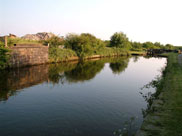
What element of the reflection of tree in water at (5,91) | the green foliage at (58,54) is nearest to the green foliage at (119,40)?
the green foliage at (58,54)

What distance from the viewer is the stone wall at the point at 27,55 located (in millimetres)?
23181

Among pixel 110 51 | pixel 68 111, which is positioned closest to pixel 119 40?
pixel 110 51

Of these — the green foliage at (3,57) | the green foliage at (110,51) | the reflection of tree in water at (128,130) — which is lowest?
the reflection of tree in water at (128,130)

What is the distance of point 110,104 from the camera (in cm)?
1023

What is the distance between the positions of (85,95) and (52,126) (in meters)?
4.94

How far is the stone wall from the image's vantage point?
23.2 m

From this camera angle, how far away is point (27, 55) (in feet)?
84.9

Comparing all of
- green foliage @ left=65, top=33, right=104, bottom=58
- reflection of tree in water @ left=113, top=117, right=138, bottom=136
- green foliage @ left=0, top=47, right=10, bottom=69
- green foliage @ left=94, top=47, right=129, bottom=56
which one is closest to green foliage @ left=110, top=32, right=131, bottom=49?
green foliage @ left=94, top=47, right=129, bottom=56

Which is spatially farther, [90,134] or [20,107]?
[20,107]

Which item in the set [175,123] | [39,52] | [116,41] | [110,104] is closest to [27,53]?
[39,52]

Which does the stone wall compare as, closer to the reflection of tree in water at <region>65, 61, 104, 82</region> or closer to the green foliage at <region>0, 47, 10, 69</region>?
the green foliage at <region>0, 47, 10, 69</region>

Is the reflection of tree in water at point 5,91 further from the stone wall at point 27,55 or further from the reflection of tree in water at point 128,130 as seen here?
the stone wall at point 27,55

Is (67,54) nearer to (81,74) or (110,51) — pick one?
(81,74)

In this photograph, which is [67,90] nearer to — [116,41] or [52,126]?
[52,126]
